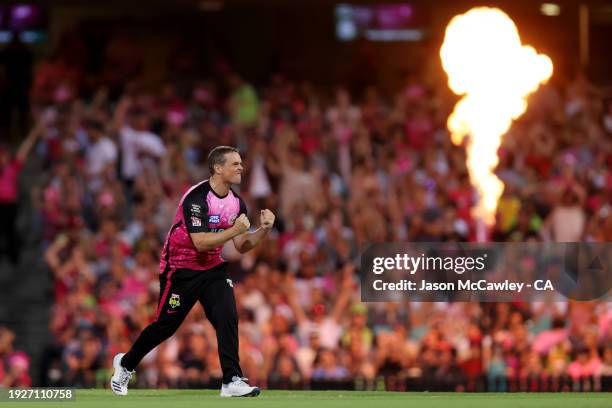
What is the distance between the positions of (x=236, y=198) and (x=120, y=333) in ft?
24.7

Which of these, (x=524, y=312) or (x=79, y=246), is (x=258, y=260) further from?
(x=524, y=312)

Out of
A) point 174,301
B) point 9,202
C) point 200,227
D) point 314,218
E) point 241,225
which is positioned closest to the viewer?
point 241,225

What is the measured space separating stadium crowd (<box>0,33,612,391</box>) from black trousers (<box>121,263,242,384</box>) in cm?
454

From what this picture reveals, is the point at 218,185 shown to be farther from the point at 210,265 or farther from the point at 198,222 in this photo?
the point at 210,265

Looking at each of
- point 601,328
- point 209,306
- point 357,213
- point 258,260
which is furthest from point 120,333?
point 209,306

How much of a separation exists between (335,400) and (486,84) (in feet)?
39.8

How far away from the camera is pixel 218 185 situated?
503 inches

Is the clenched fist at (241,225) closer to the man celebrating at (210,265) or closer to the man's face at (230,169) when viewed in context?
the man celebrating at (210,265)

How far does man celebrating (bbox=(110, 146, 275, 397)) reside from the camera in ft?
41.5

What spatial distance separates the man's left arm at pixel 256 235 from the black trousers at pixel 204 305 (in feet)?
0.80

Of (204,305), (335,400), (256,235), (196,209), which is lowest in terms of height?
(335,400)

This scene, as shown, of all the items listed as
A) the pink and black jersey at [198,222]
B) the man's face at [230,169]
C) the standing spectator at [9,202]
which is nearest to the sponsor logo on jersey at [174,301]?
the pink and black jersey at [198,222]

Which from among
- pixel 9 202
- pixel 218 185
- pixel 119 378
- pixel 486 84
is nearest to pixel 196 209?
pixel 218 185

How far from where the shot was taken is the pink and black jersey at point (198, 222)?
12602 mm
